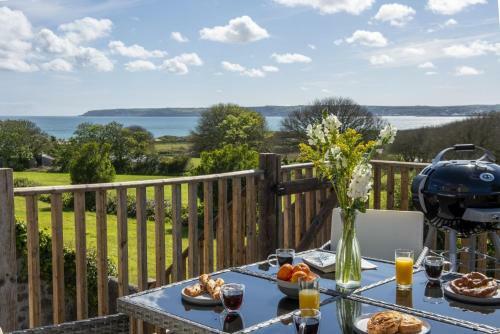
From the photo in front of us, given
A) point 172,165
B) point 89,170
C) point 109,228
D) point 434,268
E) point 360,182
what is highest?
point 360,182

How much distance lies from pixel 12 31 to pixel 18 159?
25.5 m

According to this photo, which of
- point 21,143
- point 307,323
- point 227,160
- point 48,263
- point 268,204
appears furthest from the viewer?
point 21,143

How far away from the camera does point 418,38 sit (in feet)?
111

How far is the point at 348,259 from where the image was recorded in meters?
2.12

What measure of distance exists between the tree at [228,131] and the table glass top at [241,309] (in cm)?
2010

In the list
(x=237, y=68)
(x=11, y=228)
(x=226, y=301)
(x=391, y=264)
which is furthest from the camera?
(x=237, y=68)

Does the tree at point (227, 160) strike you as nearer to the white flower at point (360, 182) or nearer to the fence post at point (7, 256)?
the fence post at point (7, 256)

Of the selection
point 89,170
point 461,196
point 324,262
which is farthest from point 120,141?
point 324,262

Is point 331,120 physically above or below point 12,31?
below

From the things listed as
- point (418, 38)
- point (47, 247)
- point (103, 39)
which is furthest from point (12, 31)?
point (47, 247)

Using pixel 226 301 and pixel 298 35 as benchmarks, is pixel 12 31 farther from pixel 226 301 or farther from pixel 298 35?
pixel 226 301

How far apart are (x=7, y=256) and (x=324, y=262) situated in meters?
1.50

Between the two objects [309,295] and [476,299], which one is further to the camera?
[476,299]

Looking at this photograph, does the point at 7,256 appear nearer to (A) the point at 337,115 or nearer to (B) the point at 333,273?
(B) the point at 333,273
